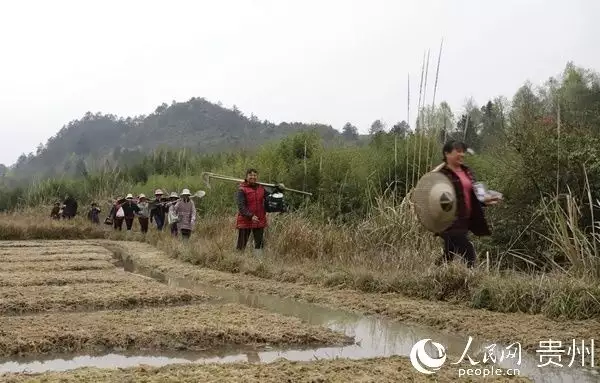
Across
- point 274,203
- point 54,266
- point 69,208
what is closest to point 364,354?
point 274,203

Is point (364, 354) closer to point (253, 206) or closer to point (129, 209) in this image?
point (253, 206)

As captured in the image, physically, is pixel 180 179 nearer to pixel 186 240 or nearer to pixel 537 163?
pixel 186 240

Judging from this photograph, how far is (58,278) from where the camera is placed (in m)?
8.32

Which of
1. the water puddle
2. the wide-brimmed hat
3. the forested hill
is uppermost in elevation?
the forested hill

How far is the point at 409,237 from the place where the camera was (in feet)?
27.5

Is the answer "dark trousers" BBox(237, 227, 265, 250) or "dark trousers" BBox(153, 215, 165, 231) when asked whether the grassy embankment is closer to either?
"dark trousers" BBox(237, 227, 265, 250)

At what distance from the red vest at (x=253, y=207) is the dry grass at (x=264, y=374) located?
578 cm

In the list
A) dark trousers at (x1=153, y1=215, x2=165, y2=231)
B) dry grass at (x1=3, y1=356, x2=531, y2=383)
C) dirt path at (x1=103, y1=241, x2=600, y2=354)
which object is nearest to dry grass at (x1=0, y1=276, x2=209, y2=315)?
Result: dirt path at (x1=103, y1=241, x2=600, y2=354)

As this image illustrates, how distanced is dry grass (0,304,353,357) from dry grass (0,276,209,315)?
63 centimetres

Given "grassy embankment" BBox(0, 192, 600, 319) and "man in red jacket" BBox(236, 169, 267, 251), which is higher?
"man in red jacket" BBox(236, 169, 267, 251)

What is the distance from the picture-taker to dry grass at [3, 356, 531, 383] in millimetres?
3648

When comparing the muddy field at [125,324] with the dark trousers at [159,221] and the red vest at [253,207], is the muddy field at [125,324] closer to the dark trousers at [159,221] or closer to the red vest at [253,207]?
the red vest at [253,207]

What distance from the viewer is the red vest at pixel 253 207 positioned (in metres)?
9.77

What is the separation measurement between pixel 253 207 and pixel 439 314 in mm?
4612
